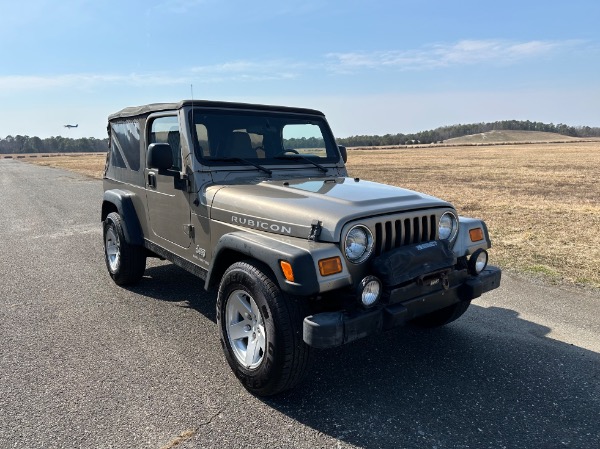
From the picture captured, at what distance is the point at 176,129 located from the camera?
13.8ft

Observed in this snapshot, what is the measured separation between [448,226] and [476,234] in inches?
11.8

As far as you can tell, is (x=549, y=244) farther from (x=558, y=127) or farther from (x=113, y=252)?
(x=558, y=127)

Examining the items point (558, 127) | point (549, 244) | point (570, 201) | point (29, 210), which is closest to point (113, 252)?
point (549, 244)

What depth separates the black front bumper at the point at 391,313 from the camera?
2726mm

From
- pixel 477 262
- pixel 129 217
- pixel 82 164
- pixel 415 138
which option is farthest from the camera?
pixel 415 138

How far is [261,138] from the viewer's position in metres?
4.45

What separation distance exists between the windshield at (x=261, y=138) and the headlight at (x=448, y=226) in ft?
5.14

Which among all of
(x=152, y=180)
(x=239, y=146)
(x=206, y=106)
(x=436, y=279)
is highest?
(x=206, y=106)

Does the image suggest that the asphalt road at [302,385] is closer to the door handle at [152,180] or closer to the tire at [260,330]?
the tire at [260,330]

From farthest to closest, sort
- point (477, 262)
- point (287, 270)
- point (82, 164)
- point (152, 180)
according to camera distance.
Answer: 1. point (82, 164)
2. point (152, 180)
3. point (477, 262)
4. point (287, 270)

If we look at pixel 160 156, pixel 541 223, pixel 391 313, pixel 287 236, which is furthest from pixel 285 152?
pixel 541 223

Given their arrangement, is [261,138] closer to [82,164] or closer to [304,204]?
[304,204]

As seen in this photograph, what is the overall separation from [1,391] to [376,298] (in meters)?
2.65

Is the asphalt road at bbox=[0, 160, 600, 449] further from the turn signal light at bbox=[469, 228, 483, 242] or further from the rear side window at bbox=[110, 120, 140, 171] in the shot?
the rear side window at bbox=[110, 120, 140, 171]
